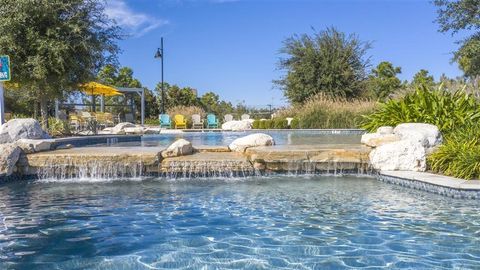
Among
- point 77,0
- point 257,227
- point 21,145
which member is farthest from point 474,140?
point 77,0

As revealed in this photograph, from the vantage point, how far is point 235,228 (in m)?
4.24

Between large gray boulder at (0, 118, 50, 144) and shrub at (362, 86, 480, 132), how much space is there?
7036 millimetres

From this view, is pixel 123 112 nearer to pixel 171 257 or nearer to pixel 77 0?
pixel 77 0

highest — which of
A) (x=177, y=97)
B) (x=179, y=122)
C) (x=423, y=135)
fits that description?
(x=177, y=97)

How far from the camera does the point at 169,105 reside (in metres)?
32.8

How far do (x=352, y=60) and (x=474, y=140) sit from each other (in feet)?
62.4

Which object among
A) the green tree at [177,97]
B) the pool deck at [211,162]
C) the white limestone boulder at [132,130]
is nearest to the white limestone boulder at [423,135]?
the pool deck at [211,162]

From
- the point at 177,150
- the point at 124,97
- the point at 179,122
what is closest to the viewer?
the point at 177,150

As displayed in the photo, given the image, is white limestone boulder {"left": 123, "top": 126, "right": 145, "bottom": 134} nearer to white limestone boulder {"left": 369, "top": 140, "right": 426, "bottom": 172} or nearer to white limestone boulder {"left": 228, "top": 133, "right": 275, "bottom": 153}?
white limestone boulder {"left": 228, "top": 133, "right": 275, "bottom": 153}

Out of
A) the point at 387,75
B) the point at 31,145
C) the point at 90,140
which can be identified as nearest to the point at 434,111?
the point at 31,145

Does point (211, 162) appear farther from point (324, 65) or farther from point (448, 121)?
point (324, 65)

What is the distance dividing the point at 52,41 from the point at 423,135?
26.9 feet

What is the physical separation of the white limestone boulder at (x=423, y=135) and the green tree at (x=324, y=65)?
646 inches

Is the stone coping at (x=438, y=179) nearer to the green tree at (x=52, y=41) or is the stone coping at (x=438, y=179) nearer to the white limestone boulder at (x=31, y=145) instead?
the white limestone boulder at (x=31, y=145)
